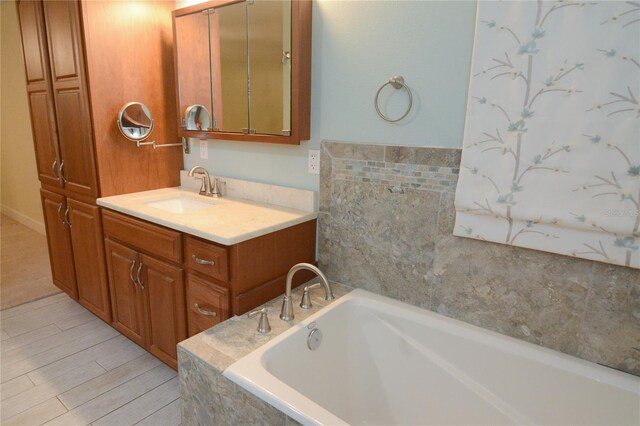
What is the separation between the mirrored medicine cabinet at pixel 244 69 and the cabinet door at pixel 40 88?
0.83 metres

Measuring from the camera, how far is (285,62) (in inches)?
70.5

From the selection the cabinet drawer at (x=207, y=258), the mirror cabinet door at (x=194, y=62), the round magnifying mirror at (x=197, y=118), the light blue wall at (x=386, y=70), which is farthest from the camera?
the round magnifying mirror at (x=197, y=118)

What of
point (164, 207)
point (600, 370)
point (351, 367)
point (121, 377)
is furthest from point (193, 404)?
point (600, 370)

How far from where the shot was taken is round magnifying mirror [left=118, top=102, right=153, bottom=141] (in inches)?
84.8

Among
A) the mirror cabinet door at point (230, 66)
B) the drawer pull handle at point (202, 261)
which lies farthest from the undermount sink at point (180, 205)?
the drawer pull handle at point (202, 261)

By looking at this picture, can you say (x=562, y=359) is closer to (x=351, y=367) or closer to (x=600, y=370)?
(x=600, y=370)

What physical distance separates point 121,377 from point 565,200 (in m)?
2.16

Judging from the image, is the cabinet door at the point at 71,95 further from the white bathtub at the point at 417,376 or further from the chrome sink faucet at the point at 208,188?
the white bathtub at the point at 417,376

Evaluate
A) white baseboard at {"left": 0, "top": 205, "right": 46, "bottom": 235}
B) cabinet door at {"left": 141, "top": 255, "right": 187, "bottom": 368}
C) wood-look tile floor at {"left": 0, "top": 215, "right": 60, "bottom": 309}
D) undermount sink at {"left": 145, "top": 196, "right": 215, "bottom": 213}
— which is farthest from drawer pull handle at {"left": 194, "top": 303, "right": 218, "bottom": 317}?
white baseboard at {"left": 0, "top": 205, "right": 46, "bottom": 235}

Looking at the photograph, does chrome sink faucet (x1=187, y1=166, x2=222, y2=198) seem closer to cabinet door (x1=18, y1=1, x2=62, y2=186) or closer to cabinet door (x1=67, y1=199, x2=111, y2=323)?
cabinet door (x1=67, y1=199, x2=111, y2=323)

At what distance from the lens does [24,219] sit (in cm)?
458

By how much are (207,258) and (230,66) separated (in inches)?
41.4

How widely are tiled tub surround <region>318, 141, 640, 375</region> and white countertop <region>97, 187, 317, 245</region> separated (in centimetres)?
25

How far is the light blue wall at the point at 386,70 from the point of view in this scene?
1.44m
